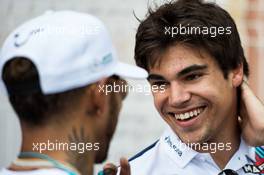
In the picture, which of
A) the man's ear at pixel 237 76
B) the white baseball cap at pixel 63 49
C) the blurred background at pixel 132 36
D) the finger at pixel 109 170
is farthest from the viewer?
the blurred background at pixel 132 36

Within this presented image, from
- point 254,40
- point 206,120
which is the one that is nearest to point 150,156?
point 206,120

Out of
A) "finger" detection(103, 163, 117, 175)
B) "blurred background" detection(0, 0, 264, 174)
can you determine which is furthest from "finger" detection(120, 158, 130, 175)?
"blurred background" detection(0, 0, 264, 174)

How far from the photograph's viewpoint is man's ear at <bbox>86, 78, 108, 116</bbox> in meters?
1.34

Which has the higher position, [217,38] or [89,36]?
[89,36]

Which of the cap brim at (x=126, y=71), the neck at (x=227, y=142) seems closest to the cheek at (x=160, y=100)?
the neck at (x=227, y=142)

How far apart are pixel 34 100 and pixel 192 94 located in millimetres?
947

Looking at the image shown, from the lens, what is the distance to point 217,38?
2.24 metres

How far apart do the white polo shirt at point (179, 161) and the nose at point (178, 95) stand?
17cm

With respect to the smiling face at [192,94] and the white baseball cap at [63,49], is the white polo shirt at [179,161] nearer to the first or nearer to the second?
the smiling face at [192,94]

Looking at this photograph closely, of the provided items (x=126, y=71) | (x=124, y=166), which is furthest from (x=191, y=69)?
(x=126, y=71)

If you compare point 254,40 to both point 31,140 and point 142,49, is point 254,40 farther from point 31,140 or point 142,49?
point 31,140

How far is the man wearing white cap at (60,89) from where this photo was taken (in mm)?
1273

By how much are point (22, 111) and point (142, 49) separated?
101cm

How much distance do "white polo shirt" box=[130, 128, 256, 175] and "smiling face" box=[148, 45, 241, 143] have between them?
55 millimetres
